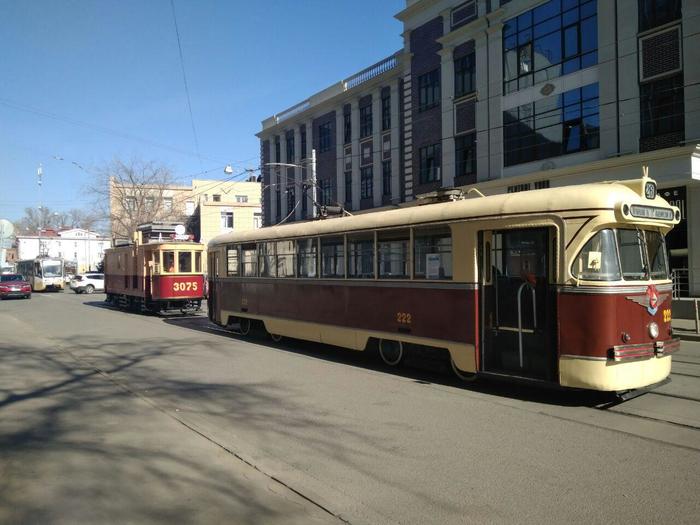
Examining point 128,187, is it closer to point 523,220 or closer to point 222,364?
point 222,364

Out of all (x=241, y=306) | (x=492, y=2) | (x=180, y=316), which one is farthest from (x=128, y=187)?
(x=241, y=306)

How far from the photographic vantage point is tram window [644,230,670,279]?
7348 millimetres

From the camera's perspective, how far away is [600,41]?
19.4 meters

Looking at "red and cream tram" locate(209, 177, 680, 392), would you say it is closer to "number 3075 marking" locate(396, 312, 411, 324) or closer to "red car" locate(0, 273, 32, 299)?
"number 3075 marking" locate(396, 312, 411, 324)

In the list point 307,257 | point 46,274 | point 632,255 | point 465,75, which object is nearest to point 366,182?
point 465,75

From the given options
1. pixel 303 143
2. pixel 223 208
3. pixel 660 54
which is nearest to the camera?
pixel 660 54

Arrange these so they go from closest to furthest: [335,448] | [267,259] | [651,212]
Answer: [335,448] < [651,212] < [267,259]

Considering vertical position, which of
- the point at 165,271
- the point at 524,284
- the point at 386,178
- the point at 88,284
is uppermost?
the point at 386,178

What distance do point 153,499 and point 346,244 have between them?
22.1ft

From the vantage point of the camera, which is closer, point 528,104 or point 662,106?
point 662,106

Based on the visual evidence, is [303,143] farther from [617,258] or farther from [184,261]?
[617,258]

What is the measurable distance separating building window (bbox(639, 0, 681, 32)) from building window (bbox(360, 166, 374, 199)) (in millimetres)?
16750

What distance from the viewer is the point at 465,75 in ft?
82.7

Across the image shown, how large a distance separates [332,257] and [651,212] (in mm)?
5711
